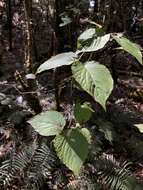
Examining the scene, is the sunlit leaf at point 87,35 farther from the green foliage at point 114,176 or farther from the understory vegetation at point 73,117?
the green foliage at point 114,176

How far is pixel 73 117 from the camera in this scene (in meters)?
3.77

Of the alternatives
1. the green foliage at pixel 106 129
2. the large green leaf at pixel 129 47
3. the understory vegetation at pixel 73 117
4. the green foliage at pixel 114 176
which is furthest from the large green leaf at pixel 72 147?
the green foliage at pixel 106 129

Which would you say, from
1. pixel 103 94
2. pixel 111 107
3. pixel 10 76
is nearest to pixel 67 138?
pixel 103 94

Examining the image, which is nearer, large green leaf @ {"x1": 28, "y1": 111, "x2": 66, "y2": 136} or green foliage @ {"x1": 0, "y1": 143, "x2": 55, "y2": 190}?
large green leaf @ {"x1": 28, "y1": 111, "x2": 66, "y2": 136}

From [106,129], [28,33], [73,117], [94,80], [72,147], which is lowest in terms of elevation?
[106,129]

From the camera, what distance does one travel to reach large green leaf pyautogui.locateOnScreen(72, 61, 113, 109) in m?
1.13

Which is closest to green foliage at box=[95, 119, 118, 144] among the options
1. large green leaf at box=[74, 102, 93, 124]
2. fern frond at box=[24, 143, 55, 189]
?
fern frond at box=[24, 143, 55, 189]

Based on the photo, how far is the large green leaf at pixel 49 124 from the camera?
1365mm

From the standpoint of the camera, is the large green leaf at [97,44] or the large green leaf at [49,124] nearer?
the large green leaf at [97,44]

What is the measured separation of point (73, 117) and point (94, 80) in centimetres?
264

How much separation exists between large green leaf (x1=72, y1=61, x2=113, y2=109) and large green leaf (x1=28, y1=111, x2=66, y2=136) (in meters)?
0.29

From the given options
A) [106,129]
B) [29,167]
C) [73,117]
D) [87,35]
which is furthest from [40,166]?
[87,35]

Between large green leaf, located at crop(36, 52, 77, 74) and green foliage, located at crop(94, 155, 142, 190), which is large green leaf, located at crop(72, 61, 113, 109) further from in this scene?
green foliage, located at crop(94, 155, 142, 190)

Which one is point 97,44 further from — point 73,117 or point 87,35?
point 73,117
